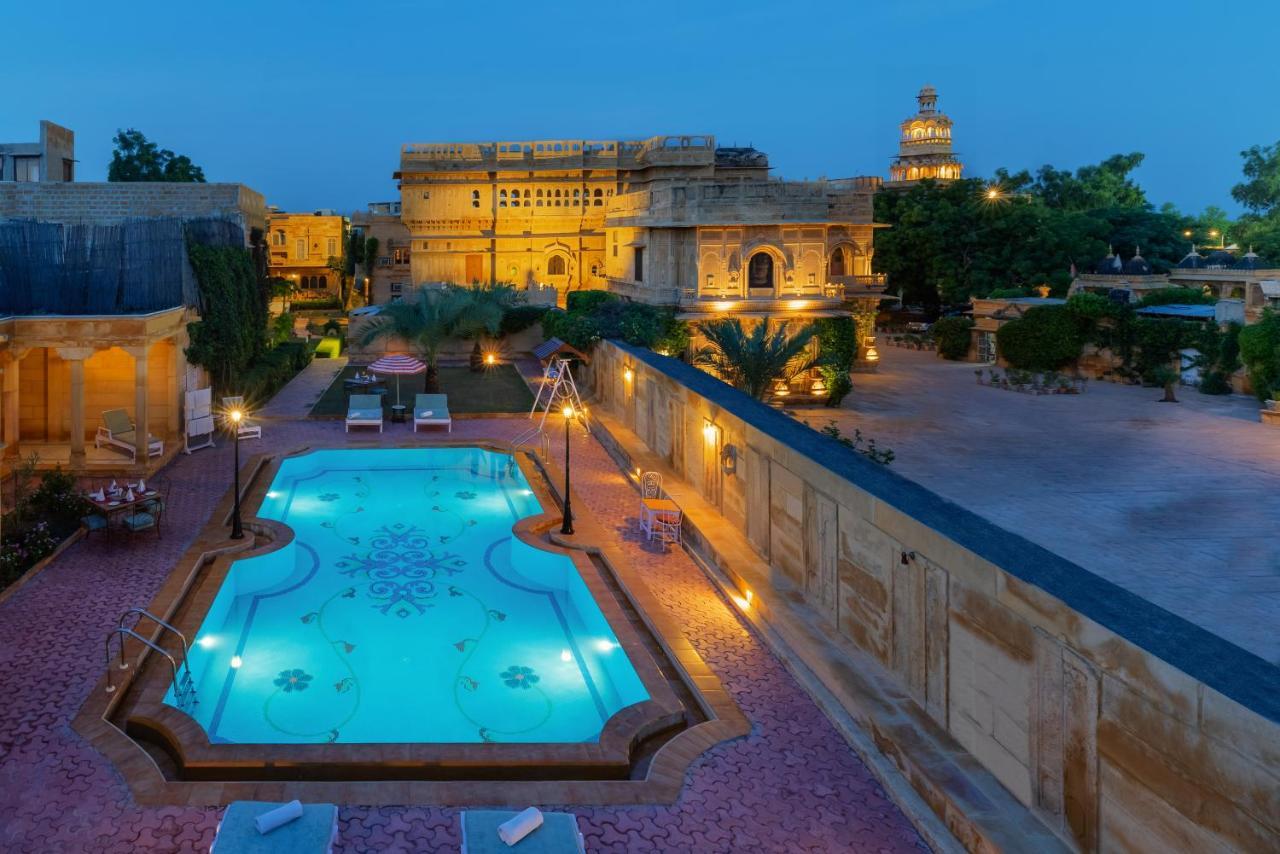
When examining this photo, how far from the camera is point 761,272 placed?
31.0m

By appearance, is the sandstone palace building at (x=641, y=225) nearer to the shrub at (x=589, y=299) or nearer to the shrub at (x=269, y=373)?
the shrub at (x=589, y=299)

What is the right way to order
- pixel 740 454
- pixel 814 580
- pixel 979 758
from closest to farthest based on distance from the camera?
pixel 979 758, pixel 814 580, pixel 740 454

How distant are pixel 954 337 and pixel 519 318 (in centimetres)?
1910

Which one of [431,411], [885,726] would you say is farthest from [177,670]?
[431,411]

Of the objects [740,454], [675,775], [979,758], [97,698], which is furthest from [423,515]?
[979,758]

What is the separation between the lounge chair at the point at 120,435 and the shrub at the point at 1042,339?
29.8 m

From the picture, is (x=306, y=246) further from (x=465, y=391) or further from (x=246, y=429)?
(x=246, y=429)

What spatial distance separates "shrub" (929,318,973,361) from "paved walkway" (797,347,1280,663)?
30.5ft

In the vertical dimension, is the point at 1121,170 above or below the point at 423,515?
above

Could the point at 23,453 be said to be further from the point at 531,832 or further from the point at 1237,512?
the point at 1237,512

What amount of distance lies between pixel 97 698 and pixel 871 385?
2787cm

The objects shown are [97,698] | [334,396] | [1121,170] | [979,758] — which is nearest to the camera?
[979,758]

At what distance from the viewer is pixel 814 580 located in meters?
10.4

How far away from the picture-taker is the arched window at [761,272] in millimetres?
30875
